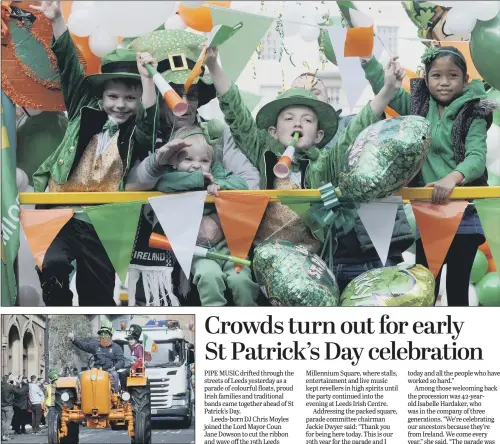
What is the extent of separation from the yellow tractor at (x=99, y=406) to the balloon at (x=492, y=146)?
69.8 inches

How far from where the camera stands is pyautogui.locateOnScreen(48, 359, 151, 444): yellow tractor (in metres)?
3.81

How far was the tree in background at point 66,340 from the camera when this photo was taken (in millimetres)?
3787

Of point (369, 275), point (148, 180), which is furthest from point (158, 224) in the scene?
point (369, 275)

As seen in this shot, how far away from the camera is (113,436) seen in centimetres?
383

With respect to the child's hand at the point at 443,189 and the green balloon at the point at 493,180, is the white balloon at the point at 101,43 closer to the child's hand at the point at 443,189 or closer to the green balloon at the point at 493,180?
the child's hand at the point at 443,189

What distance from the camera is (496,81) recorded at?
402 cm

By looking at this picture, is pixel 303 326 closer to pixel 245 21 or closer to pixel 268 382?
pixel 268 382

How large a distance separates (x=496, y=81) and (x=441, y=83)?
0.22m

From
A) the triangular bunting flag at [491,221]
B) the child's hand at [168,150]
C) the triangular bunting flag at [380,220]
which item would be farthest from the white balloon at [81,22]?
the triangular bunting flag at [491,221]

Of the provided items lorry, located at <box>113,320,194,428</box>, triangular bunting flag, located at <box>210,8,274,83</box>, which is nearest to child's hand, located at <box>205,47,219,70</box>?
triangular bunting flag, located at <box>210,8,274,83</box>

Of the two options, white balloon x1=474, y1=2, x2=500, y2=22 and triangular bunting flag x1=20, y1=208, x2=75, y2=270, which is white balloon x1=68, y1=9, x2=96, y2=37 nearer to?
triangular bunting flag x1=20, y1=208, x2=75, y2=270

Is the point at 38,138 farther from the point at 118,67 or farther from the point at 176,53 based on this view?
the point at 176,53

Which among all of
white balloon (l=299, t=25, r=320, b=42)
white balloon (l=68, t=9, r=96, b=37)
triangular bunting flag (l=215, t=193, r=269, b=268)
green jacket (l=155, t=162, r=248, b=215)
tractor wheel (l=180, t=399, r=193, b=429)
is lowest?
tractor wheel (l=180, t=399, r=193, b=429)

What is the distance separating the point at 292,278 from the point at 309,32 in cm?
114
